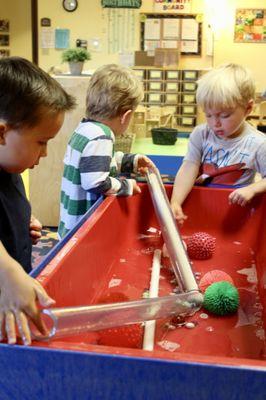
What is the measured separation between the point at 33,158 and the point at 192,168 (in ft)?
2.05

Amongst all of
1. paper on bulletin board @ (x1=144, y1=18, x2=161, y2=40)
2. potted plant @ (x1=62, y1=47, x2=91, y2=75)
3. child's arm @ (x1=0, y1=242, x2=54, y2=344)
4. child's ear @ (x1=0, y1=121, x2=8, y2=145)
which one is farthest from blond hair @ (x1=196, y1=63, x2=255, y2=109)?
paper on bulletin board @ (x1=144, y1=18, x2=161, y2=40)

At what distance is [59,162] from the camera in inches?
86.3

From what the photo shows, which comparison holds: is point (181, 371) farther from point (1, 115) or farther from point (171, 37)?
point (171, 37)

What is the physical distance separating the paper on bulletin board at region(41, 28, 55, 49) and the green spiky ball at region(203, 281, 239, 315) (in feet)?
12.6

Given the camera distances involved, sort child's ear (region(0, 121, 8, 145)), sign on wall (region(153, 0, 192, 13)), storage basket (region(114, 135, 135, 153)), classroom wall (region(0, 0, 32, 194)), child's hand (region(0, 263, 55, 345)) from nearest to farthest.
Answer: child's hand (region(0, 263, 55, 345)), child's ear (region(0, 121, 8, 145)), storage basket (region(114, 135, 135, 153)), sign on wall (region(153, 0, 192, 13)), classroom wall (region(0, 0, 32, 194))

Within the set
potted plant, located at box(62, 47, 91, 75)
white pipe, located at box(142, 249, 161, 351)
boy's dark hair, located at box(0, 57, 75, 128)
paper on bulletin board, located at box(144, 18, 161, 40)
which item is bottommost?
white pipe, located at box(142, 249, 161, 351)

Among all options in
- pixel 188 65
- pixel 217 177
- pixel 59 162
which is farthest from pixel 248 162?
pixel 188 65

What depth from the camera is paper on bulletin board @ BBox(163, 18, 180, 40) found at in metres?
4.03

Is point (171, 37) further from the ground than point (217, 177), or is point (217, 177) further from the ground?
point (171, 37)

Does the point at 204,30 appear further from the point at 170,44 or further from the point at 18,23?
the point at 18,23

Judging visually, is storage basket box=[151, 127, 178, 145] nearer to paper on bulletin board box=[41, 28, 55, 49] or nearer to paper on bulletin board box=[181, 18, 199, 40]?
paper on bulletin board box=[181, 18, 199, 40]

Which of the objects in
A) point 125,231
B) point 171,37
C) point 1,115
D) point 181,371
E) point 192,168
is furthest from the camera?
point 171,37

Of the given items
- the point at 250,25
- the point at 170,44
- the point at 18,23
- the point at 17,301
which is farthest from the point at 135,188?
the point at 18,23

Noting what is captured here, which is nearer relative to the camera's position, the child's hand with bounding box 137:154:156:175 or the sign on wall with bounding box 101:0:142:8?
the child's hand with bounding box 137:154:156:175
